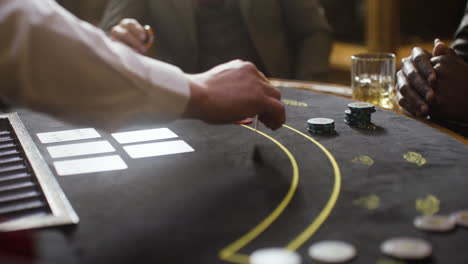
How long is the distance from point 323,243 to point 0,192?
2.22ft

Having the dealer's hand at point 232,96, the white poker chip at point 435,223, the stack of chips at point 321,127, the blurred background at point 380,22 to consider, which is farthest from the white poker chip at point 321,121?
the blurred background at point 380,22

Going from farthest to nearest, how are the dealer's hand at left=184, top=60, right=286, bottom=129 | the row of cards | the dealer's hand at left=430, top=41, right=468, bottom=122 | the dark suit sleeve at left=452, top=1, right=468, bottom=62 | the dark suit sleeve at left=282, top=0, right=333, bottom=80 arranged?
the dark suit sleeve at left=282, top=0, right=333, bottom=80 < the dark suit sleeve at left=452, top=1, right=468, bottom=62 < the dealer's hand at left=430, top=41, right=468, bottom=122 < the row of cards < the dealer's hand at left=184, top=60, right=286, bottom=129

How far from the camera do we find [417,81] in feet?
5.35

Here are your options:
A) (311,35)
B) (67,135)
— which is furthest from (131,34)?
(311,35)

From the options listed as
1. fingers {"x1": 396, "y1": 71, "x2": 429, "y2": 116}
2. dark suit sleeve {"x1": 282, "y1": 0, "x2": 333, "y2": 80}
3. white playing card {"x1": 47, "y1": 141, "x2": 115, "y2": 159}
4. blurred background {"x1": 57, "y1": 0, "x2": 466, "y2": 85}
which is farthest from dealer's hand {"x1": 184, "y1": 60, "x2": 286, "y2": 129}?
blurred background {"x1": 57, "y1": 0, "x2": 466, "y2": 85}

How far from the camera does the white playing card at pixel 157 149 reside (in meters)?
1.25

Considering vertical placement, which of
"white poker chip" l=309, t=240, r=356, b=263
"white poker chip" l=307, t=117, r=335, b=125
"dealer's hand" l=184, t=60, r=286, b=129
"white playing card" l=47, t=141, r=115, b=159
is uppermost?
"dealer's hand" l=184, t=60, r=286, b=129

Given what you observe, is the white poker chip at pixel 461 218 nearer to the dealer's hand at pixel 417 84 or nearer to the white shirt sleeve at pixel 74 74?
the white shirt sleeve at pixel 74 74

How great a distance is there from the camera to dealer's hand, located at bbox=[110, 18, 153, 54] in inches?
66.8

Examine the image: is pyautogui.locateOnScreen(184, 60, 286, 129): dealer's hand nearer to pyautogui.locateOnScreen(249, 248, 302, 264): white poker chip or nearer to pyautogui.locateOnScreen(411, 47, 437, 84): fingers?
pyautogui.locateOnScreen(249, 248, 302, 264): white poker chip

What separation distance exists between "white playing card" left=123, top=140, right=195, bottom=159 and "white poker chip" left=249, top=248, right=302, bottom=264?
560 mm

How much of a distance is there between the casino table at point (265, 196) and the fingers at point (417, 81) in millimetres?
220

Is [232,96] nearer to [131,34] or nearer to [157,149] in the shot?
[157,149]

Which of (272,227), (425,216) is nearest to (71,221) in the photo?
(272,227)
